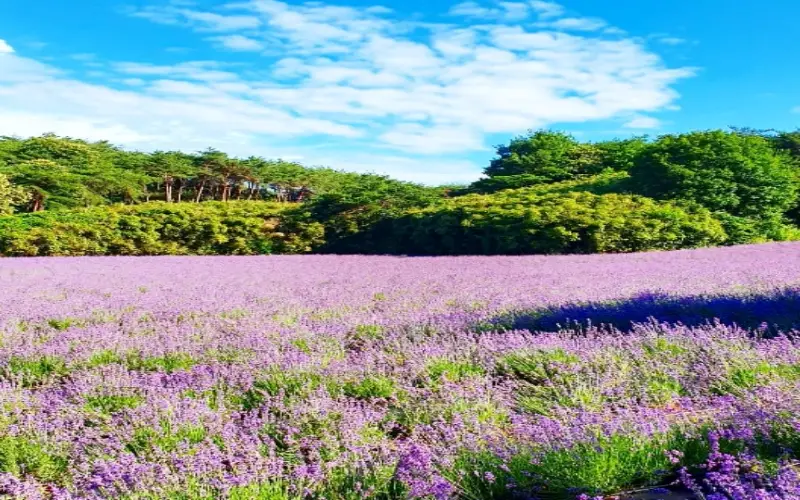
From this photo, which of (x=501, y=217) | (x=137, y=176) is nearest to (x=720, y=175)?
(x=501, y=217)

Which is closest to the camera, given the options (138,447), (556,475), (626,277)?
(556,475)

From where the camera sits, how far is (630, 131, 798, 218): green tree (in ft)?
61.7

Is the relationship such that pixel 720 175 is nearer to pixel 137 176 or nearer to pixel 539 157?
pixel 539 157

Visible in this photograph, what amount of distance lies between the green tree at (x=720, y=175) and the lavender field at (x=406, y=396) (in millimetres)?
12761

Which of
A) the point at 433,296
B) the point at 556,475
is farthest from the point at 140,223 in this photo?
the point at 556,475

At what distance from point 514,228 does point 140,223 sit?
11.6 meters

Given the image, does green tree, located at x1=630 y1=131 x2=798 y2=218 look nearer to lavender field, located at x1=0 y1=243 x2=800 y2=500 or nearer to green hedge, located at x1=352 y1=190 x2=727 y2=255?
green hedge, located at x1=352 y1=190 x2=727 y2=255

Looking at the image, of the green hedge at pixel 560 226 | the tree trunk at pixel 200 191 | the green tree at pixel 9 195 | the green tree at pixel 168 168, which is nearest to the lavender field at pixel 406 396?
the green hedge at pixel 560 226

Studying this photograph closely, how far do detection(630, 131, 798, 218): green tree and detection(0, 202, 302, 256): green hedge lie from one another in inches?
471

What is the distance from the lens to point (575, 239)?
15.5 m

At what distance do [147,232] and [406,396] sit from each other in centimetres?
1839

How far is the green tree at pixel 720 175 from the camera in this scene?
18.8 metres

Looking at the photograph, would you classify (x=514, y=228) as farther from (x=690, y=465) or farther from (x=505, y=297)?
(x=690, y=465)

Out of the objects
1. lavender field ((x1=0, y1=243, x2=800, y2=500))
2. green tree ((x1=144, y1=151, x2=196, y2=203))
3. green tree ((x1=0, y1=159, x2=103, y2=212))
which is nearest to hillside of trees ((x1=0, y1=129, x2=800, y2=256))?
green tree ((x1=0, y1=159, x2=103, y2=212))
